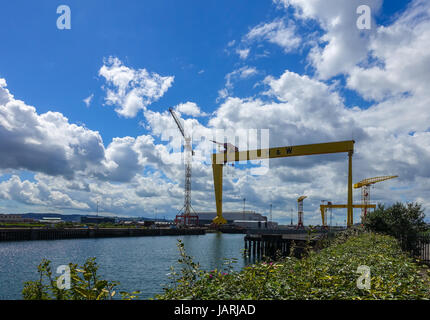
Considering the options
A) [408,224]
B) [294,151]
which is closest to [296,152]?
[294,151]

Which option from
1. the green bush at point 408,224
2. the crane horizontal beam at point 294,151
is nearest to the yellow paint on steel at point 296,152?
the crane horizontal beam at point 294,151

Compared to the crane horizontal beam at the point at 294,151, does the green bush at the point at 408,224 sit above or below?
below

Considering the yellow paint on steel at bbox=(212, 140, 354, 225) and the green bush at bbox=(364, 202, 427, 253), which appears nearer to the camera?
the green bush at bbox=(364, 202, 427, 253)

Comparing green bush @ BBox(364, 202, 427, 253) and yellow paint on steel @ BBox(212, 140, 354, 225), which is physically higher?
yellow paint on steel @ BBox(212, 140, 354, 225)

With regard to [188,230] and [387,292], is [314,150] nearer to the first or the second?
[387,292]

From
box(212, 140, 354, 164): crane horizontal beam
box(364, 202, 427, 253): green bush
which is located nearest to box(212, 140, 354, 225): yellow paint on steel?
box(212, 140, 354, 164): crane horizontal beam

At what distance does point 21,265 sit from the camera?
96.2ft

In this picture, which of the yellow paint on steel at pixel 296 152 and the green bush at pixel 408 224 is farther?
the yellow paint on steel at pixel 296 152

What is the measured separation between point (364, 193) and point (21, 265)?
8938cm

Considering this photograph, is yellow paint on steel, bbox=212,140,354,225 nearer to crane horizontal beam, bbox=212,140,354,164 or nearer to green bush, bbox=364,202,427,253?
crane horizontal beam, bbox=212,140,354,164

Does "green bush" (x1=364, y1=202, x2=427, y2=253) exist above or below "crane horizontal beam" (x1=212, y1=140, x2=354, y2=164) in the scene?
below

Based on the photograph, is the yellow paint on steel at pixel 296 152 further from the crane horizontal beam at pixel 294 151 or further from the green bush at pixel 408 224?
the green bush at pixel 408 224

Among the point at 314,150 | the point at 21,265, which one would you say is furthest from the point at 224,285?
the point at 314,150
